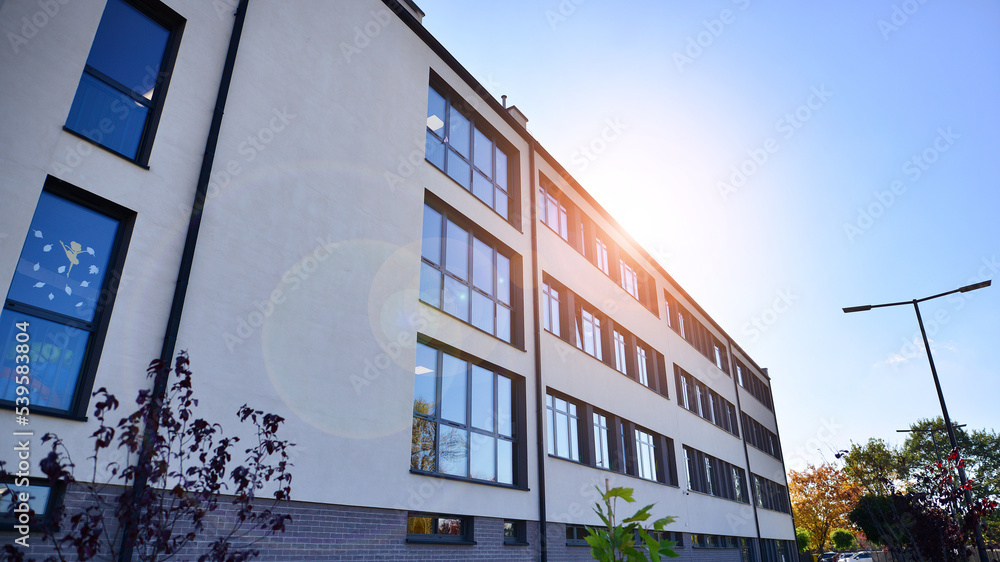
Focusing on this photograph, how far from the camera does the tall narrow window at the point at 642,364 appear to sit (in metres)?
21.3

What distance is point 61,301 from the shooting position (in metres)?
6.90

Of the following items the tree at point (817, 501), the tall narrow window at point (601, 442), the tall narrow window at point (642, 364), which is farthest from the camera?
the tree at point (817, 501)

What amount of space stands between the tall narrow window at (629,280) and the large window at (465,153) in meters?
7.60

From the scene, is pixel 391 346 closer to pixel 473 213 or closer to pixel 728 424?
pixel 473 213

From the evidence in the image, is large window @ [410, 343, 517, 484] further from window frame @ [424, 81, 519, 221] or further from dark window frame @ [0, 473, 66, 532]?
dark window frame @ [0, 473, 66, 532]

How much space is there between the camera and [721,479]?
1040 inches

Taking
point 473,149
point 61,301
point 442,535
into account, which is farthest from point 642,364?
point 61,301

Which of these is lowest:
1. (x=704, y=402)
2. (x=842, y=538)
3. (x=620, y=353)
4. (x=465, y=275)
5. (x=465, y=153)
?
(x=842, y=538)

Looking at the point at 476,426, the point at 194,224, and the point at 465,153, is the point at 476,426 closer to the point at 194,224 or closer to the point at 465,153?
the point at 465,153

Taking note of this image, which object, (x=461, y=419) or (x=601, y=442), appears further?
(x=601, y=442)

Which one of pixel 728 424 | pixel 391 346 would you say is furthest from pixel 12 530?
pixel 728 424

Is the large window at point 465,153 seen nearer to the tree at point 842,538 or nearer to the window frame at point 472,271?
the window frame at point 472,271

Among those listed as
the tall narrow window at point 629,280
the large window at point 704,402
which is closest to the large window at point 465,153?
the tall narrow window at point 629,280

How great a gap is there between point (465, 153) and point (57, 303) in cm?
938
